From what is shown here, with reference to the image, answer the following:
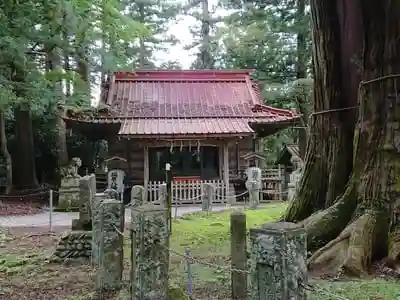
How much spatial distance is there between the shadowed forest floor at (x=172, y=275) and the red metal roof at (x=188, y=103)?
7.43 meters

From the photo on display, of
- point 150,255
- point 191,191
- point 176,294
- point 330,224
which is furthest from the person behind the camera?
point 191,191

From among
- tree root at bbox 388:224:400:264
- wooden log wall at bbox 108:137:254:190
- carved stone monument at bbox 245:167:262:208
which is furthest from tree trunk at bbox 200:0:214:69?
tree root at bbox 388:224:400:264

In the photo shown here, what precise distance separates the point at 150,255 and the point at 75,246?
357cm

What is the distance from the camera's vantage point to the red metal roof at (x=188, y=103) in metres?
17.9

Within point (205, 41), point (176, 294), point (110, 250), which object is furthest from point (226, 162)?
point (205, 41)

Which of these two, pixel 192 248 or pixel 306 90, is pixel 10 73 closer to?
pixel 192 248

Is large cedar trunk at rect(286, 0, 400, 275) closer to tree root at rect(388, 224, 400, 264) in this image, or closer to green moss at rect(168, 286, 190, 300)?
tree root at rect(388, 224, 400, 264)

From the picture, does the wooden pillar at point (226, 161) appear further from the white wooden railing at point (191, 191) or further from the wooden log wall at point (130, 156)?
the wooden log wall at point (130, 156)

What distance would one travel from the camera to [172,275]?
245 inches

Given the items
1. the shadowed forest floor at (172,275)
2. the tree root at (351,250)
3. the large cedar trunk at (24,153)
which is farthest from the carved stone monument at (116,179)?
the tree root at (351,250)

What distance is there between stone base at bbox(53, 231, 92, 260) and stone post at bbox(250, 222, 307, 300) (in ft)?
16.5

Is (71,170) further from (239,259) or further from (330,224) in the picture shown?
(239,259)

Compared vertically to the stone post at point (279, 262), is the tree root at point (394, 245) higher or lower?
lower

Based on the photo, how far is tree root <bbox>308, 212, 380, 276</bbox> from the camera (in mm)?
5734
